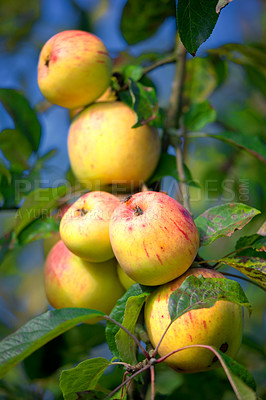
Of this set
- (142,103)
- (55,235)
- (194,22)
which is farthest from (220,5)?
(55,235)

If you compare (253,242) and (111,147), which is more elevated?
(111,147)

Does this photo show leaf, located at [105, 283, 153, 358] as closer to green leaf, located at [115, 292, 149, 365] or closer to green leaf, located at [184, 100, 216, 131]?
green leaf, located at [115, 292, 149, 365]

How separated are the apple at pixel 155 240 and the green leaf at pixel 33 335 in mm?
116

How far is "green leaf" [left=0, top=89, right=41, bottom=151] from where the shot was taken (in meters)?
1.17

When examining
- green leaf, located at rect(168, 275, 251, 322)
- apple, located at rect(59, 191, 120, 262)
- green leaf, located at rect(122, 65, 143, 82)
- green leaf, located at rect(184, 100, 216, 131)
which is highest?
green leaf, located at rect(122, 65, 143, 82)

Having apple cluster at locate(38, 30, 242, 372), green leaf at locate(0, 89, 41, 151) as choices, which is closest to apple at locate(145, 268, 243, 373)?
apple cluster at locate(38, 30, 242, 372)

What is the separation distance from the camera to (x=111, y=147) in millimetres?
958

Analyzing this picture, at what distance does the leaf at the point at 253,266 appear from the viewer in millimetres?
738

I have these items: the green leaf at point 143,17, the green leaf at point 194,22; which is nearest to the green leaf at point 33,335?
the green leaf at point 194,22

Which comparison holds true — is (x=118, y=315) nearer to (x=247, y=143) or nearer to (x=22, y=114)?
(x=247, y=143)

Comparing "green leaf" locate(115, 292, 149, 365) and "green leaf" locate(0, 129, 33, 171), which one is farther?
"green leaf" locate(0, 129, 33, 171)

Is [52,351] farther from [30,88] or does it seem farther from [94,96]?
[30,88]

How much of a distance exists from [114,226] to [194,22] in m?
0.38

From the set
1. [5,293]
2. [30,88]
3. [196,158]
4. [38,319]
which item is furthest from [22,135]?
[5,293]
